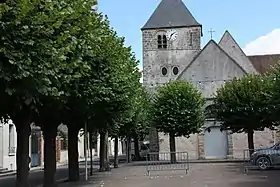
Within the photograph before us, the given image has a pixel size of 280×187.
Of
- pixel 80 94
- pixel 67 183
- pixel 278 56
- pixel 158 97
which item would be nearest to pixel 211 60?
pixel 158 97

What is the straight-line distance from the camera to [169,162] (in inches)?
1209

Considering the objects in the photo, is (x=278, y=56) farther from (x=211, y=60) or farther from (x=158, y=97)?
(x=158, y=97)

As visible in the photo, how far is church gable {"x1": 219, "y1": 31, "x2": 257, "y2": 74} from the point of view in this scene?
60.5m

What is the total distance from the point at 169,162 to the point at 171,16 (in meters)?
39.3

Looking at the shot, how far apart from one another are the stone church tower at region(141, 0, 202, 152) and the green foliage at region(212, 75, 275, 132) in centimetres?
2279

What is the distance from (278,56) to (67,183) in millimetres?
50987

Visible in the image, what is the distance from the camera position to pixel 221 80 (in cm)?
5325

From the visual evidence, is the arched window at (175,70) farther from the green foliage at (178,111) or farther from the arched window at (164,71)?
the green foliage at (178,111)

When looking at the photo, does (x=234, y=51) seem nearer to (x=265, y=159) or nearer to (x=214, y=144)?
(x=214, y=144)

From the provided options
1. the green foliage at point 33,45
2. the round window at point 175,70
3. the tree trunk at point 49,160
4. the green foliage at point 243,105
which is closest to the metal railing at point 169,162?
the green foliage at point 243,105

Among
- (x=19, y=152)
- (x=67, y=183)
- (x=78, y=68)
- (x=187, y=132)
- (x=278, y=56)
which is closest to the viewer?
(x=78, y=68)

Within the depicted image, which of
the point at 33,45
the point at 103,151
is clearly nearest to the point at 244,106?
the point at 103,151

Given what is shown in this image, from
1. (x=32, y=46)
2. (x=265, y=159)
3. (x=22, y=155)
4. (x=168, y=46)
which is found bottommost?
(x=265, y=159)

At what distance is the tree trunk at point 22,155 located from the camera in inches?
615
